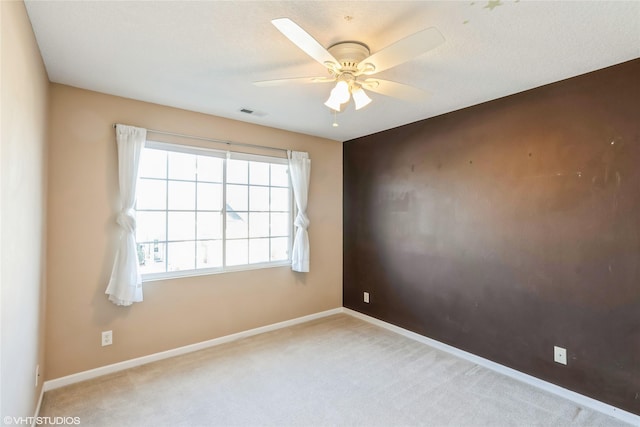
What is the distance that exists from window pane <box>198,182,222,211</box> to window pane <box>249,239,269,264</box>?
23.2 inches

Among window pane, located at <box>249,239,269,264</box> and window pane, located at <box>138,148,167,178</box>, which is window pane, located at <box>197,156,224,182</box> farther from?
window pane, located at <box>249,239,269,264</box>

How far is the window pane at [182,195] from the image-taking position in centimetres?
313

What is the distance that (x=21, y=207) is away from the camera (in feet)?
5.38

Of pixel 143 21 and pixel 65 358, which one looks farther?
pixel 65 358

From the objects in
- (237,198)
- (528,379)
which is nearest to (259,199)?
(237,198)

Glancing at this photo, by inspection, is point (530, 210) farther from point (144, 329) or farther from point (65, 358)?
point (65, 358)

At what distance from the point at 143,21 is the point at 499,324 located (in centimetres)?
351

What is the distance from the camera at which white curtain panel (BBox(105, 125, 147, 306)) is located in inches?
105

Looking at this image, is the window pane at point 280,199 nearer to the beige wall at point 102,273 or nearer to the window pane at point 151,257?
the beige wall at point 102,273

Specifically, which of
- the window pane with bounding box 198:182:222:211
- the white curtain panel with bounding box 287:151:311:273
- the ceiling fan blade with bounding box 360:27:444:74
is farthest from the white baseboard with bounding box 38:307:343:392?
the ceiling fan blade with bounding box 360:27:444:74

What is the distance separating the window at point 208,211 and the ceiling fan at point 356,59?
1641 millimetres

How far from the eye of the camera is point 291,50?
2010 mm

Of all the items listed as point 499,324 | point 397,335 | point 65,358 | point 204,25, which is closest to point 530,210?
point 499,324

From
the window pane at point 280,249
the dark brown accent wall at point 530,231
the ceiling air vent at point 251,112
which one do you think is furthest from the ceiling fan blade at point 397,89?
the window pane at point 280,249
